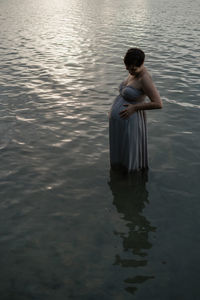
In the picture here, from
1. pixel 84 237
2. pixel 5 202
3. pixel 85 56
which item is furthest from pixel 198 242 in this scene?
pixel 85 56

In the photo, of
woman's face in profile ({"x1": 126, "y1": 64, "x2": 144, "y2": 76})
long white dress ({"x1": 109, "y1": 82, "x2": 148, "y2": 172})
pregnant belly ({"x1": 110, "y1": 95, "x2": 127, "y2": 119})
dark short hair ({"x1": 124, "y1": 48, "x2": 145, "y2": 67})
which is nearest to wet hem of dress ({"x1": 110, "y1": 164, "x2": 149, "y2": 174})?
long white dress ({"x1": 109, "y1": 82, "x2": 148, "y2": 172})

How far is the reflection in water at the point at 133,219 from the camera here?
185 inches

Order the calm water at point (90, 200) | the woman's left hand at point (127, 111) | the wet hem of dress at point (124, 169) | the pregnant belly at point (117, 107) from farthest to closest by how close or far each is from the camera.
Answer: the wet hem of dress at point (124, 169) → the pregnant belly at point (117, 107) → the woman's left hand at point (127, 111) → the calm water at point (90, 200)

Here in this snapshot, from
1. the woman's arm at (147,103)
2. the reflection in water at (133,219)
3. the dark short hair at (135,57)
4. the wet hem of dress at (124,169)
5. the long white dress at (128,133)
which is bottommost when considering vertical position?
the reflection in water at (133,219)

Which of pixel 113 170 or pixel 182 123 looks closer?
pixel 113 170

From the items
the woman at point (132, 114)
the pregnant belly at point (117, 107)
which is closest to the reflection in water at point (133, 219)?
the woman at point (132, 114)

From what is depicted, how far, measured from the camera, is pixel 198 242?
16.7 ft

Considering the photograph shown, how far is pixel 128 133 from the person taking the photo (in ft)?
19.4

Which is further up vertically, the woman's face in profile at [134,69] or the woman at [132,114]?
the woman's face in profile at [134,69]

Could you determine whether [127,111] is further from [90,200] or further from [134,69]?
[90,200]

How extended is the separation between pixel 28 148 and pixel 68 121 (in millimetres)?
2093

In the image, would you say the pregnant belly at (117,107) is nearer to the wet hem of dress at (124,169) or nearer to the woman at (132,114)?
the woman at (132,114)

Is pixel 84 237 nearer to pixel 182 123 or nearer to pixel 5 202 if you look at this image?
pixel 5 202

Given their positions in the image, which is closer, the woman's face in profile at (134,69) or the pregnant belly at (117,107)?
the woman's face in profile at (134,69)
